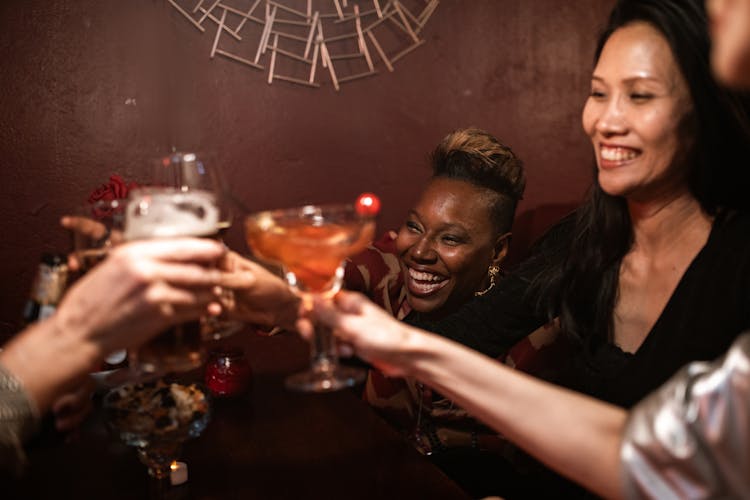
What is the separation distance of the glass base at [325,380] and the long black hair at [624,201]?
0.85m

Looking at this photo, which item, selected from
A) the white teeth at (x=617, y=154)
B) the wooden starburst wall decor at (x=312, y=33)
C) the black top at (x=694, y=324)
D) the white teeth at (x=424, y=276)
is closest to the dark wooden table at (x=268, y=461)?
the black top at (x=694, y=324)

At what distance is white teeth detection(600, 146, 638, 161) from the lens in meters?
1.68

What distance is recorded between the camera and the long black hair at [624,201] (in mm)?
1600

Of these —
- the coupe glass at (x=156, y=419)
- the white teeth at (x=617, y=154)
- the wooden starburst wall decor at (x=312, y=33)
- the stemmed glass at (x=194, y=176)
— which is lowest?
the coupe glass at (x=156, y=419)

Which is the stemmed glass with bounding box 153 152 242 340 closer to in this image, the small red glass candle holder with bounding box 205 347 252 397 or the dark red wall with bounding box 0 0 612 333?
the small red glass candle holder with bounding box 205 347 252 397

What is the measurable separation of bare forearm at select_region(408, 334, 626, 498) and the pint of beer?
1.38 ft

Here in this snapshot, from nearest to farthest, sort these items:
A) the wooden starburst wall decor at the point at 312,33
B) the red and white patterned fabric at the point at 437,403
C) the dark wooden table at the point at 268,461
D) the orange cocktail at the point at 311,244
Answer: the orange cocktail at the point at 311,244 < the dark wooden table at the point at 268,461 < the red and white patterned fabric at the point at 437,403 < the wooden starburst wall decor at the point at 312,33

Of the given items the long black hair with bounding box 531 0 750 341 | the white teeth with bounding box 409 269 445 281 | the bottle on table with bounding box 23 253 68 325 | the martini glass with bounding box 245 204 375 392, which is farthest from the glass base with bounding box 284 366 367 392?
the white teeth with bounding box 409 269 445 281

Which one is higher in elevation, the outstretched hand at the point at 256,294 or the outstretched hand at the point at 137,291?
the outstretched hand at the point at 137,291

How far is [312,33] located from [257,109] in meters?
0.40

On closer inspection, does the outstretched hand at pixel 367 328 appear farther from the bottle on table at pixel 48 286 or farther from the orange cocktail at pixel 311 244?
the bottle on table at pixel 48 286

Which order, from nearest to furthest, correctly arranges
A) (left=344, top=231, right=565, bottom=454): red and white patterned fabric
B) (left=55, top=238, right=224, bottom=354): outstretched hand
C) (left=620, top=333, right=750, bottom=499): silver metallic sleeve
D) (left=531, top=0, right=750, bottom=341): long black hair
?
(left=620, top=333, right=750, bottom=499): silver metallic sleeve
(left=55, top=238, right=224, bottom=354): outstretched hand
(left=531, top=0, right=750, bottom=341): long black hair
(left=344, top=231, right=565, bottom=454): red and white patterned fabric

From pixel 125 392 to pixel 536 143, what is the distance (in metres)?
2.43

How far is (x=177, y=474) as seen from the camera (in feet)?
4.79
